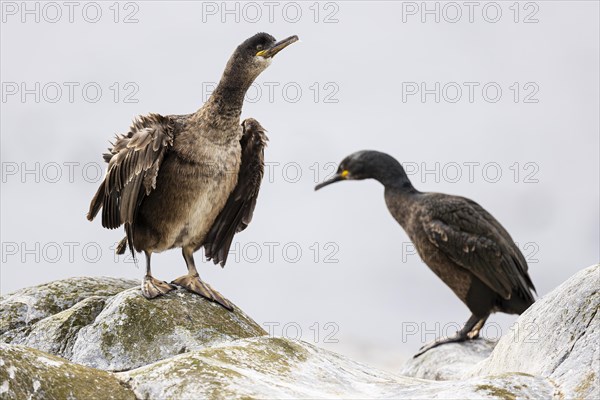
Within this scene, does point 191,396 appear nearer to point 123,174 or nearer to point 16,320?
point 123,174

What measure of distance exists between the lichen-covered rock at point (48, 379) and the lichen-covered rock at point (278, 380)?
0.15 m

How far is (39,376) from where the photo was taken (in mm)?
5047

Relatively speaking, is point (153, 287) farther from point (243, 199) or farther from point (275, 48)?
point (275, 48)

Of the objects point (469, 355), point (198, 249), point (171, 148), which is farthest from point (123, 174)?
point (469, 355)

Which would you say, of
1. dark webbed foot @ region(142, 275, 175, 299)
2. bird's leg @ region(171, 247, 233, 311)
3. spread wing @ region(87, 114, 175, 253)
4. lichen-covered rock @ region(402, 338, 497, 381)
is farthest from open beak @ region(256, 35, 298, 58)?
lichen-covered rock @ region(402, 338, 497, 381)

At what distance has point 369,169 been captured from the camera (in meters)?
13.6

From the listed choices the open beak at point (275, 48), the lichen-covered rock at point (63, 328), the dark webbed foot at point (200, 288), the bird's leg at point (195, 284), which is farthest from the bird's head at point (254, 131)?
the lichen-covered rock at point (63, 328)

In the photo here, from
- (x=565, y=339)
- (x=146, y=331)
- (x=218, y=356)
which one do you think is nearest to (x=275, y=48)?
(x=146, y=331)

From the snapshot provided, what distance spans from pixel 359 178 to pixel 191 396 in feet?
29.5

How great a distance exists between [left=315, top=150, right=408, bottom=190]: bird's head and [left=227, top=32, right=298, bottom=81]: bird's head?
488 cm

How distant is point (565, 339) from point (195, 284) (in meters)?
3.78

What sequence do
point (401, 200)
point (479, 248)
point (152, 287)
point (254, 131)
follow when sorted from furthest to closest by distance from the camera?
point (401, 200), point (479, 248), point (254, 131), point (152, 287)

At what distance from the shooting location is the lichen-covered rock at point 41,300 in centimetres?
884

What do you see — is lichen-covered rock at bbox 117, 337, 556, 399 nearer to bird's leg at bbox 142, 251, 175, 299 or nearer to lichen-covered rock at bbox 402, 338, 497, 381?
bird's leg at bbox 142, 251, 175, 299
